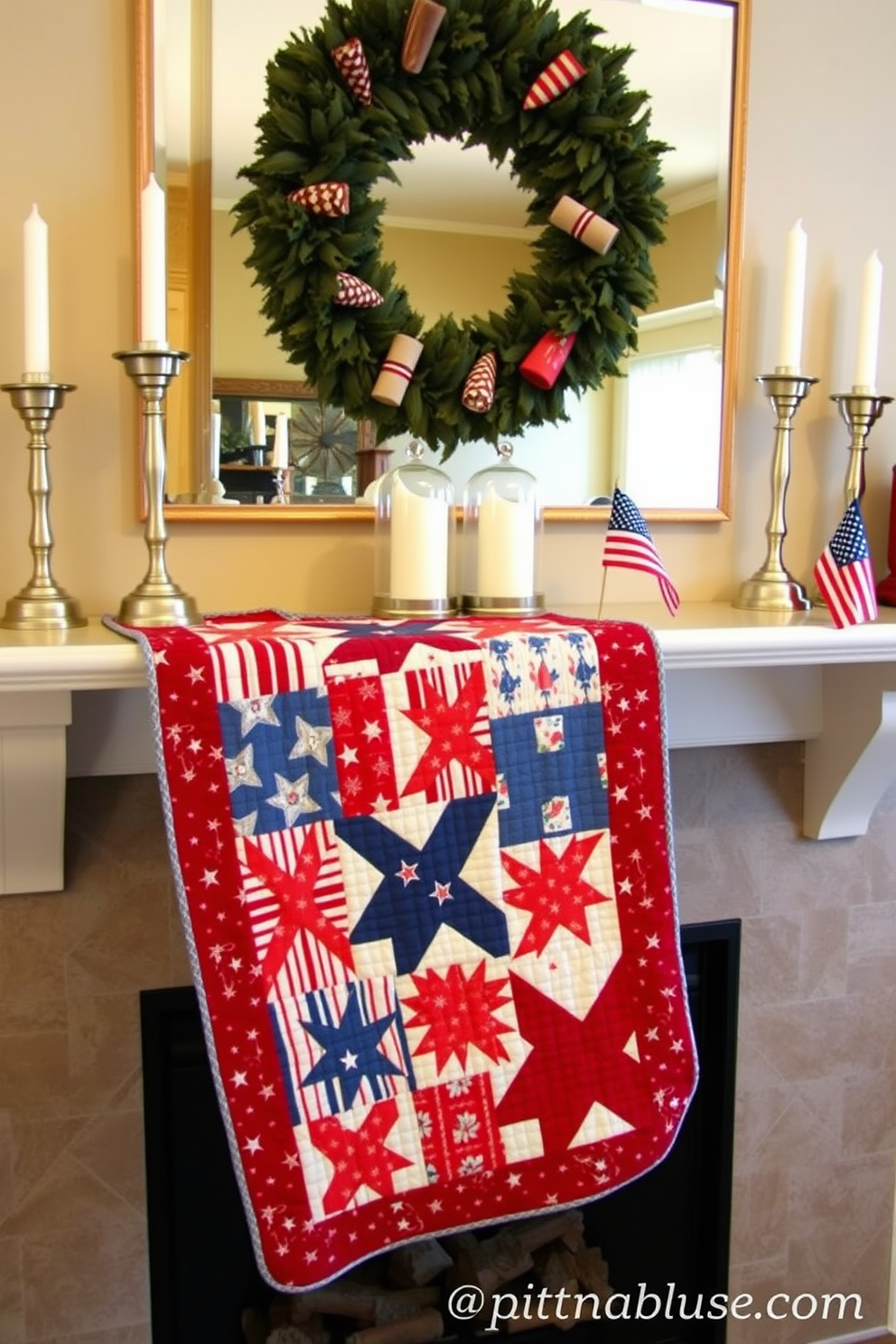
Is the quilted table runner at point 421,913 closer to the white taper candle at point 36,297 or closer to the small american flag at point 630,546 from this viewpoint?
the small american flag at point 630,546

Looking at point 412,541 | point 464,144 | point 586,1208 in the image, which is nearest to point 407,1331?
point 586,1208

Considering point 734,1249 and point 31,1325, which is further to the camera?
point 734,1249

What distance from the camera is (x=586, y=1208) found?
1.69 metres

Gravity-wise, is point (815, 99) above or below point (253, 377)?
above

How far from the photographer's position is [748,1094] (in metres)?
1.73

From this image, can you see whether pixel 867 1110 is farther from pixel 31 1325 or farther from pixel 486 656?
pixel 31 1325

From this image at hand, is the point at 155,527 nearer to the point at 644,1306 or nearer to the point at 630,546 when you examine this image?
the point at 630,546

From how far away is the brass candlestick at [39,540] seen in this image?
1229 millimetres

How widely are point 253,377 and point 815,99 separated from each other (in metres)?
0.87

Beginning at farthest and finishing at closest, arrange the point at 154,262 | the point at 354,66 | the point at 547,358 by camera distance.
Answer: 1. the point at 547,358
2. the point at 354,66
3. the point at 154,262

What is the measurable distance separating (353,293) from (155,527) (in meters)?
0.37

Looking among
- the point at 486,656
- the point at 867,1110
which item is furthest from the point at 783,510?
the point at 867,1110

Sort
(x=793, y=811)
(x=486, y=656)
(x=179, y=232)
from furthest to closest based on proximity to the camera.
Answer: (x=793, y=811) < (x=179, y=232) < (x=486, y=656)

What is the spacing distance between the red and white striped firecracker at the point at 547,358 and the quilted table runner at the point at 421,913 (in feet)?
1.06
